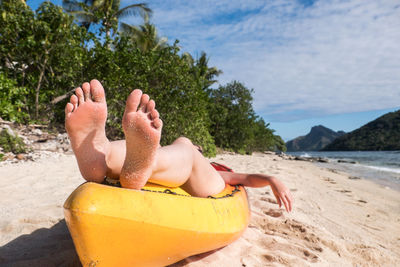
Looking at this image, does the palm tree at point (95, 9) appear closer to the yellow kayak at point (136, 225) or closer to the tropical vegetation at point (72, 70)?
the tropical vegetation at point (72, 70)

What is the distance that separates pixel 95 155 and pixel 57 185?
234 cm

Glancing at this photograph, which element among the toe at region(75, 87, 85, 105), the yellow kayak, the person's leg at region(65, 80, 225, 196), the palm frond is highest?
the palm frond

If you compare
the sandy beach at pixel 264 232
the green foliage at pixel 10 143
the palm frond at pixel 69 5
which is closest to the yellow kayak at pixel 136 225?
the sandy beach at pixel 264 232

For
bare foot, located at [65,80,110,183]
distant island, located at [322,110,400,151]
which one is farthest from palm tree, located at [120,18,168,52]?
distant island, located at [322,110,400,151]

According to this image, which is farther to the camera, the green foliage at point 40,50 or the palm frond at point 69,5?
the palm frond at point 69,5

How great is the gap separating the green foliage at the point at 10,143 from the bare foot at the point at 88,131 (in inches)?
188

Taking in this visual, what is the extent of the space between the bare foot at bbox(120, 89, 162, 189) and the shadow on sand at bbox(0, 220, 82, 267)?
64 centimetres

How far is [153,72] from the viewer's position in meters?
7.92

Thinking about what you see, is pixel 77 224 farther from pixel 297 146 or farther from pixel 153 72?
pixel 297 146

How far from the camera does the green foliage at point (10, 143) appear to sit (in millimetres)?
4855

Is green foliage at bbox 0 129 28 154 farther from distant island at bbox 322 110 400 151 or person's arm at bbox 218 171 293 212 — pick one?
distant island at bbox 322 110 400 151

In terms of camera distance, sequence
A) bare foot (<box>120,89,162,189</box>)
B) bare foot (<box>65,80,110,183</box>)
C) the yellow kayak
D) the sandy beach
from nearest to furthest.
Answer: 1. the yellow kayak
2. bare foot (<box>120,89,162,189</box>)
3. bare foot (<box>65,80,110,183</box>)
4. the sandy beach

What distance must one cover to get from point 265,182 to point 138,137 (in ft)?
3.98

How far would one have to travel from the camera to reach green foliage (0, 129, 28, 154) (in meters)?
4.86
